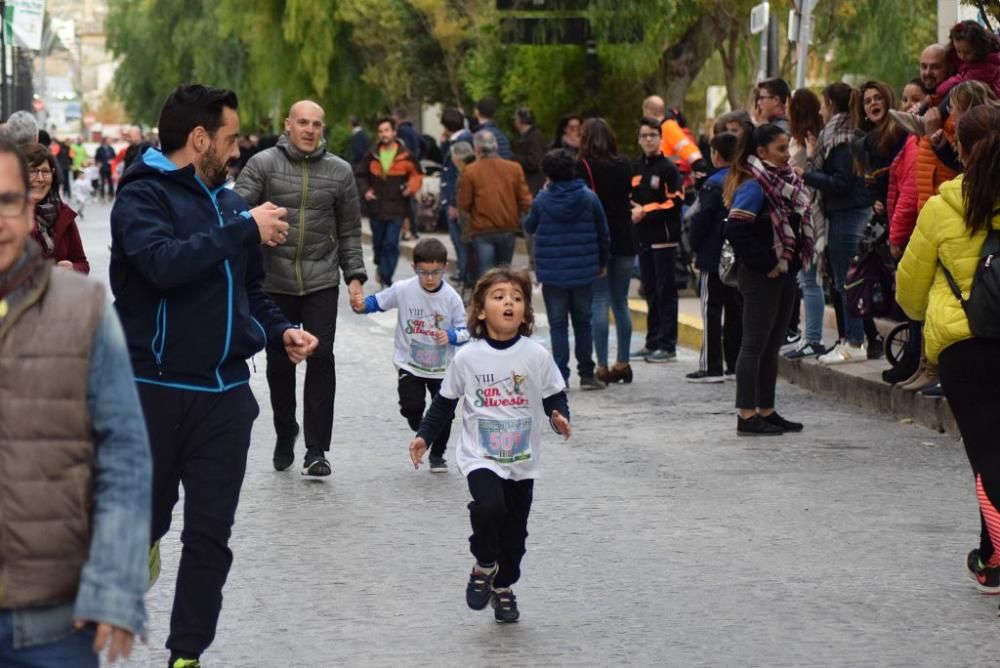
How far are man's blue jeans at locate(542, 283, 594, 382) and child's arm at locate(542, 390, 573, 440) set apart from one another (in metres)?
6.62

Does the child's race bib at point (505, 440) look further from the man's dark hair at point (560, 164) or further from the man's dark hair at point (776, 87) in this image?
the man's dark hair at point (776, 87)

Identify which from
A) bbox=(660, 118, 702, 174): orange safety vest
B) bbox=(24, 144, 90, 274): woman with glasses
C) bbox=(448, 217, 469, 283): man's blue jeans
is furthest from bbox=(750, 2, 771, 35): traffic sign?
bbox=(24, 144, 90, 274): woman with glasses

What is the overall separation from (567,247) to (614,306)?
1.12 metres

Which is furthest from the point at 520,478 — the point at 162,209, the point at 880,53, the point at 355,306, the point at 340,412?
the point at 880,53

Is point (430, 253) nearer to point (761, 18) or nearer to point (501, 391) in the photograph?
point (501, 391)

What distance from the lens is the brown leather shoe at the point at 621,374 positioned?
14.0 meters

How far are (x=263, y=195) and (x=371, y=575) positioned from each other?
9.03 feet

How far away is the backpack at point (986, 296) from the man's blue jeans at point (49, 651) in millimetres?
3921

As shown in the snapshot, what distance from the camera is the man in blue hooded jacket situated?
18.7ft

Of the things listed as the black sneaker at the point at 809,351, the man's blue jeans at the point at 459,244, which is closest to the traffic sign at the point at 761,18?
the black sneaker at the point at 809,351

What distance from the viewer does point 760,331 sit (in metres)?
11.4

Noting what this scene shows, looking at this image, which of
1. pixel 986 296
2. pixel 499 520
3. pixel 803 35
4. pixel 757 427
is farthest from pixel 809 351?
pixel 499 520

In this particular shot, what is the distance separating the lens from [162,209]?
5.86 m

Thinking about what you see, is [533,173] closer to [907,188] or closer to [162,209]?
[907,188]
